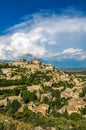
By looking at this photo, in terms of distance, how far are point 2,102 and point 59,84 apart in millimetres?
58314

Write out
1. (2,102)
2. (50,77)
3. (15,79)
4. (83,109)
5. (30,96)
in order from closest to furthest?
1. (83,109)
2. (2,102)
3. (30,96)
4. (15,79)
5. (50,77)

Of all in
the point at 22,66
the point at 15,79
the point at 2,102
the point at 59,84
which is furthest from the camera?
the point at 22,66

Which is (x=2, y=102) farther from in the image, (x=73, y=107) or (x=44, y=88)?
(x=44, y=88)

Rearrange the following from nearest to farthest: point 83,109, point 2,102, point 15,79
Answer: point 83,109 → point 2,102 → point 15,79

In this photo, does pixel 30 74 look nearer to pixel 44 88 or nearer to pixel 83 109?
pixel 44 88

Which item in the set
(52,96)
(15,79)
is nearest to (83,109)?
(52,96)

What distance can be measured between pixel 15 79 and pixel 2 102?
43711mm

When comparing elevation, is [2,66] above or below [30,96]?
above

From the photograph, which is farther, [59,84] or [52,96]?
[59,84]

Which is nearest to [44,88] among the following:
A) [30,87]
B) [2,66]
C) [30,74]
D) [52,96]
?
[30,87]

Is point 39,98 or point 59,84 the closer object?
point 39,98

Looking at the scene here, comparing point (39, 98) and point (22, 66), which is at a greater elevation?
point (22, 66)

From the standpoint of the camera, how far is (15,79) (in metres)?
124

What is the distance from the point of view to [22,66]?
162000mm
